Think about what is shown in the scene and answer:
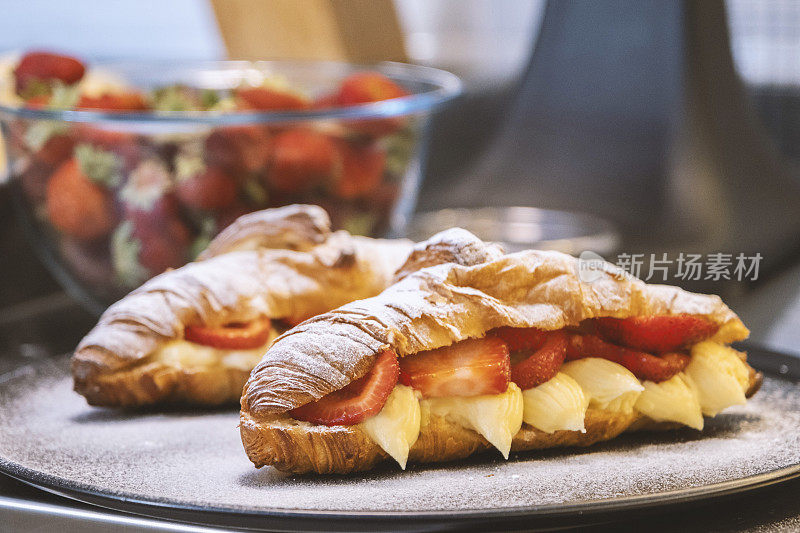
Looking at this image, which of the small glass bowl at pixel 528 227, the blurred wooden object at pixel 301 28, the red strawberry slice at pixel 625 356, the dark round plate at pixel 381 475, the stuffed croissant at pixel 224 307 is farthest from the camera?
the blurred wooden object at pixel 301 28

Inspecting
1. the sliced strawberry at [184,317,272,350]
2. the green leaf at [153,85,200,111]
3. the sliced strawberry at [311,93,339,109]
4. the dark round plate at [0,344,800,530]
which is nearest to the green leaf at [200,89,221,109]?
the green leaf at [153,85,200,111]

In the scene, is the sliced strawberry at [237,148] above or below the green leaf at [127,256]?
above

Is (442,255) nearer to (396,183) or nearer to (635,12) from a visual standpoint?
(396,183)

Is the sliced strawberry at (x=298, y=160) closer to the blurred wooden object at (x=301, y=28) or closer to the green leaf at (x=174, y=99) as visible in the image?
the green leaf at (x=174, y=99)

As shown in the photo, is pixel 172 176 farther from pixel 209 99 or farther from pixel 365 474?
pixel 365 474

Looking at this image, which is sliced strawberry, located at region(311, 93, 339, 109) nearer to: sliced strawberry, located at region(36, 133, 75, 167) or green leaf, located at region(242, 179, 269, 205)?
green leaf, located at region(242, 179, 269, 205)

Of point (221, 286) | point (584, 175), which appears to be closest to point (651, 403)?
point (221, 286)

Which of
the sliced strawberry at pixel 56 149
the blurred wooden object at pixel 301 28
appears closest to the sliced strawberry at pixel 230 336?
the sliced strawberry at pixel 56 149
